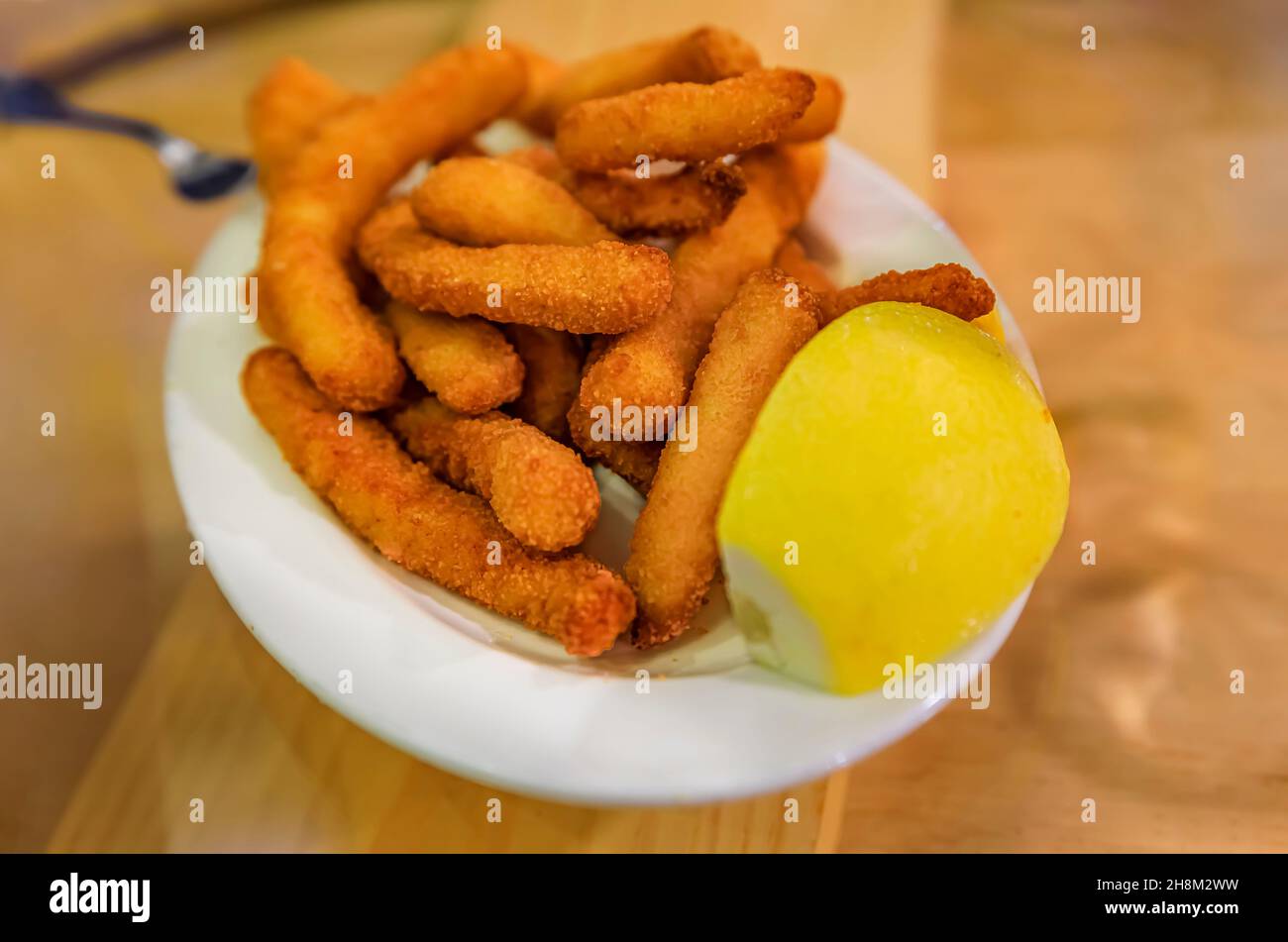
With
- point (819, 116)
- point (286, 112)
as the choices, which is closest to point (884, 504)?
point (819, 116)

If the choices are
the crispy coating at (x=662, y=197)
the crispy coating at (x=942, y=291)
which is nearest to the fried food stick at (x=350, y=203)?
the crispy coating at (x=662, y=197)

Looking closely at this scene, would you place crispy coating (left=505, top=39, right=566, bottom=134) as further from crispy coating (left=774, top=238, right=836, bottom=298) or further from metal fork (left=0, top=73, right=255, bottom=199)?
metal fork (left=0, top=73, right=255, bottom=199)

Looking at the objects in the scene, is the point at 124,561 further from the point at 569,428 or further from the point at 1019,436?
the point at 1019,436

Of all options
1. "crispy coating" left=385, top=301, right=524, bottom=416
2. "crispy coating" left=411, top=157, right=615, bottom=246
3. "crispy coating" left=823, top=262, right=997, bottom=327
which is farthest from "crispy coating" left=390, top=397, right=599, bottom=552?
"crispy coating" left=823, top=262, right=997, bottom=327

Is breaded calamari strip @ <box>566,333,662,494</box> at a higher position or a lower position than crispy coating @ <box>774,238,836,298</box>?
lower

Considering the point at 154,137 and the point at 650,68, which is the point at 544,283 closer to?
the point at 650,68

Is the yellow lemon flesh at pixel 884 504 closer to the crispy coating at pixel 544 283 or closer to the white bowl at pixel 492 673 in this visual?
the white bowl at pixel 492 673
